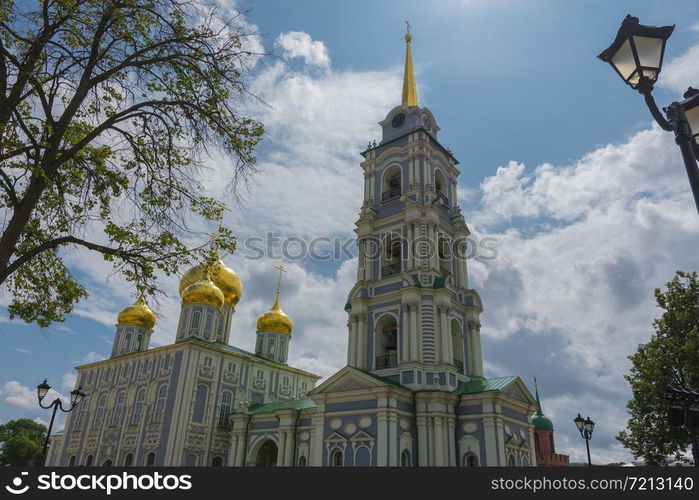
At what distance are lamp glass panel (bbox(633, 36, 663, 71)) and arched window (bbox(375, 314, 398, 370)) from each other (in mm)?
21221

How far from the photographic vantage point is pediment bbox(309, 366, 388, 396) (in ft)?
74.4

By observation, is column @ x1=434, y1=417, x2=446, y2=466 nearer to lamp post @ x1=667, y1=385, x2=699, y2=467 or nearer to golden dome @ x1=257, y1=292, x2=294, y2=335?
lamp post @ x1=667, y1=385, x2=699, y2=467

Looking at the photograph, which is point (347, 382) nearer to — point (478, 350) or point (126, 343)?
point (478, 350)

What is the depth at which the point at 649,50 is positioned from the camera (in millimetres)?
5355

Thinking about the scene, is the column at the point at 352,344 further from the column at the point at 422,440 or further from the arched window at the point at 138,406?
the arched window at the point at 138,406

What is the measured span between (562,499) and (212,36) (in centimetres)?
1046

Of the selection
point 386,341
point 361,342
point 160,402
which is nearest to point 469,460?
point 386,341

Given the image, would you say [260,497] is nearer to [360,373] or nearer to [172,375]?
[360,373]

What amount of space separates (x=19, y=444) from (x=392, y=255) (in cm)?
5739

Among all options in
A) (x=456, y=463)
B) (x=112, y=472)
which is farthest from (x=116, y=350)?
(x=112, y=472)

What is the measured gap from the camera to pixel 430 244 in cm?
2719

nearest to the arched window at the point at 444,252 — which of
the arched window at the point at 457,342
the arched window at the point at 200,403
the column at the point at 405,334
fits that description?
the arched window at the point at 457,342

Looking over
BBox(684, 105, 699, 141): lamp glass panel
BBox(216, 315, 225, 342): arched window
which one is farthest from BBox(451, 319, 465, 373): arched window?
BBox(684, 105, 699, 141): lamp glass panel

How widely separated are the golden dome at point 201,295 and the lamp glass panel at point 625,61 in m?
35.0
